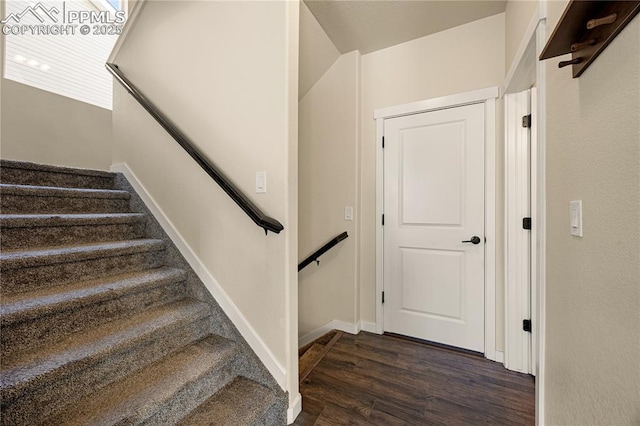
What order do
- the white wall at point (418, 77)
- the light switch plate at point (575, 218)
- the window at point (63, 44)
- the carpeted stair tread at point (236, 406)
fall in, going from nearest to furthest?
the light switch plate at point (575, 218), the carpeted stair tread at point (236, 406), the white wall at point (418, 77), the window at point (63, 44)

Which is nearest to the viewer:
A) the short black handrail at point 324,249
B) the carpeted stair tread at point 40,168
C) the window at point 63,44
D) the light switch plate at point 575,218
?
the light switch plate at point 575,218

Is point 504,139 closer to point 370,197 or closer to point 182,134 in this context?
point 370,197

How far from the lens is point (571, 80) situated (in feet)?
3.14

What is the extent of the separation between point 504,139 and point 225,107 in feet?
6.43

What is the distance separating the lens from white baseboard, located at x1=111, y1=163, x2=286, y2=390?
1.47m

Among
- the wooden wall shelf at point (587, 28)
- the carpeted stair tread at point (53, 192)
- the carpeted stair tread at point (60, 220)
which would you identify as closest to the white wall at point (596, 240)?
the wooden wall shelf at point (587, 28)

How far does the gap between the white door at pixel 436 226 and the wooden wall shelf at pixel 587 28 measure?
1283 mm

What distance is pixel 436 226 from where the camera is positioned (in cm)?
225

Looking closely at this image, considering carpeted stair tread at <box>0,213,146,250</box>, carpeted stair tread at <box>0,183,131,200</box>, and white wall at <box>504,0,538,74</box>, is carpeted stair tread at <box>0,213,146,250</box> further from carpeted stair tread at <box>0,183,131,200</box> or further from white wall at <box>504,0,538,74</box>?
white wall at <box>504,0,538,74</box>

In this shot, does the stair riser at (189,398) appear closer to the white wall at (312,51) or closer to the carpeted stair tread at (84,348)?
the carpeted stair tread at (84,348)

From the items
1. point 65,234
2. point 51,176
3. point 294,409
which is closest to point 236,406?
point 294,409

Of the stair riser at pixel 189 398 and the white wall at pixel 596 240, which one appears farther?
the stair riser at pixel 189 398

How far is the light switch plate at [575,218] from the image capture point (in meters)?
0.89

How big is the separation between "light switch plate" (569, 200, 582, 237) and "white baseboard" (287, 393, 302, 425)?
1512 millimetres
